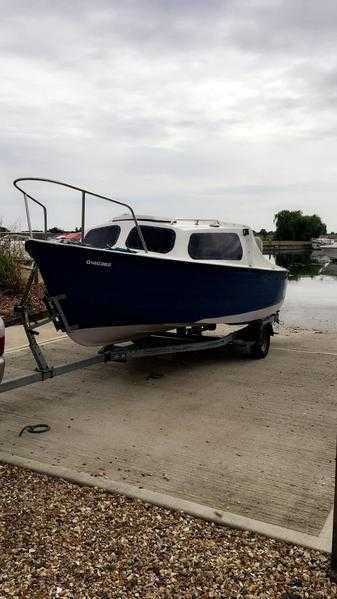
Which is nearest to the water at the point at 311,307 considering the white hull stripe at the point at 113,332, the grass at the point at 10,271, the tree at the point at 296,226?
the grass at the point at 10,271

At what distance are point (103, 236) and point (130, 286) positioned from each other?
2.02 meters

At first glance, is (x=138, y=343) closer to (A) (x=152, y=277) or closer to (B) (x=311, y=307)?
(A) (x=152, y=277)

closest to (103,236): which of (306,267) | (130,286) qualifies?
(130,286)

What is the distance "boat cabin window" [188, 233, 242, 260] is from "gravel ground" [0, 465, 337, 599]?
4677mm

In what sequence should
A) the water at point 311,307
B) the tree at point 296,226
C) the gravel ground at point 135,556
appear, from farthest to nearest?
the tree at point 296,226
the water at point 311,307
the gravel ground at point 135,556

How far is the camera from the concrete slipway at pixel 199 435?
3.89 metres

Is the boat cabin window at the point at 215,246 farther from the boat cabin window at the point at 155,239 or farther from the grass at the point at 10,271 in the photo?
the grass at the point at 10,271

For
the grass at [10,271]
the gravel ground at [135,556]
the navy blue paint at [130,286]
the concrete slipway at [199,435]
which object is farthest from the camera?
the grass at [10,271]

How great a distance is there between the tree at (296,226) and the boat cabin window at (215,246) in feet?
374

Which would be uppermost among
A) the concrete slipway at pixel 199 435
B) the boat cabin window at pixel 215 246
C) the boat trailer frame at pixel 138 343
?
the boat cabin window at pixel 215 246

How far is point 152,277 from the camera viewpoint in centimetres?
671

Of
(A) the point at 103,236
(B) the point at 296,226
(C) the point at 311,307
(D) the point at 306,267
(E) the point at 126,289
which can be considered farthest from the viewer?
(B) the point at 296,226

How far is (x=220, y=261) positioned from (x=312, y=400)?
2625 mm

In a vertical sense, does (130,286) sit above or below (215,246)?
below
